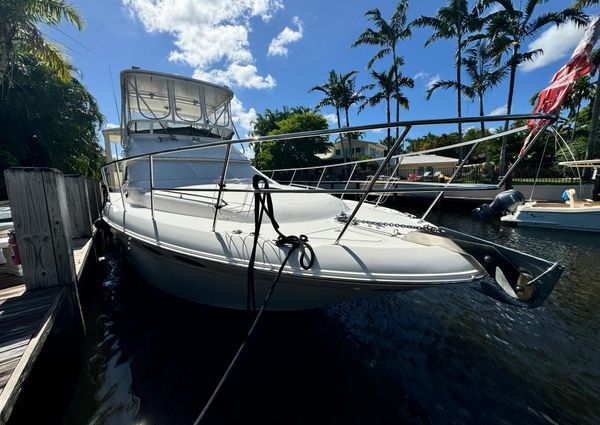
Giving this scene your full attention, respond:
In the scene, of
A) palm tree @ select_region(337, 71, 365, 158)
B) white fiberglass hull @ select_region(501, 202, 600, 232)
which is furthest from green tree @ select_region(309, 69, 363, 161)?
white fiberglass hull @ select_region(501, 202, 600, 232)

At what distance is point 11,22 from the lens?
9.28 meters

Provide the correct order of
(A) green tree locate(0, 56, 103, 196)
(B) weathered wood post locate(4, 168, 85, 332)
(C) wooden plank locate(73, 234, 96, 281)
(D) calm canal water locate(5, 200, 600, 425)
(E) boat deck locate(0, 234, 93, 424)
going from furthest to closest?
(A) green tree locate(0, 56, 103, 196)
(C) wooden plank locate(73, 234, 96, 281)
(B) weathered wood post locate(4, 168, 85, 332)
(D) calm canal water locate(5, 200, 600, 425)
(E) boat deck locate(0, 234, 93, 424)

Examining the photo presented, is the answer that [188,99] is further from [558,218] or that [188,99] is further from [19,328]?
[558,218]

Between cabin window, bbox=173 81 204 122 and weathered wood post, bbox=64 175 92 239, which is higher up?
cabin window, bbox=173 81 204 122

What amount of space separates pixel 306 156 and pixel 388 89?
7671mm

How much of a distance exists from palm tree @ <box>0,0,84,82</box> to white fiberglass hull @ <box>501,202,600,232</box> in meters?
17.4

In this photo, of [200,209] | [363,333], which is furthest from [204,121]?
[363,333]

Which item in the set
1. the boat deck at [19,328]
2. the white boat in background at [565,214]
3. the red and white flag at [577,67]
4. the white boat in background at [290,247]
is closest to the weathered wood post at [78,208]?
the white boat in background at [290,247]

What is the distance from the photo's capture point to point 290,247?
2305mm

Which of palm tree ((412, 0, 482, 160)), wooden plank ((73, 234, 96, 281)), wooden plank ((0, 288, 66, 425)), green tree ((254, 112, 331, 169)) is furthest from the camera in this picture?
green tree ((254, 112, 331, 169))

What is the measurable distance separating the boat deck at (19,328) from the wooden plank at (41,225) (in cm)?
17

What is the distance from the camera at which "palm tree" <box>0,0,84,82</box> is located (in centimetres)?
911

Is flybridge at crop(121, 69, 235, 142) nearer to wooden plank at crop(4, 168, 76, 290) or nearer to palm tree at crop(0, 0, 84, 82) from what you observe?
wooden plank at crop(4, 168, 76, 290)

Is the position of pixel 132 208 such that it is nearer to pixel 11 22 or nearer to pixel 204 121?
pixel 204 121
